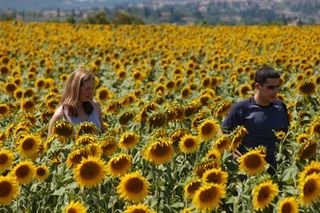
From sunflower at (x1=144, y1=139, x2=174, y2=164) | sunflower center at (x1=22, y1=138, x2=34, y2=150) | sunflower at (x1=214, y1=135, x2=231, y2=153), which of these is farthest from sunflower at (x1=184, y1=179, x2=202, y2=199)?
sunflower center at (x1=22, y1=138, x2=34, y2=150)

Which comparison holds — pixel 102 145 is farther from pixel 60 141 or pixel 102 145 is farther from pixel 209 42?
pixel 209 42

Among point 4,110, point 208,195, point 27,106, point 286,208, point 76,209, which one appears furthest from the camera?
point 27,106

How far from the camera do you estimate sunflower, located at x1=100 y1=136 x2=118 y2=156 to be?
4881 mm

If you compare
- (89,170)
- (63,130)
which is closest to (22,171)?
(89,170)

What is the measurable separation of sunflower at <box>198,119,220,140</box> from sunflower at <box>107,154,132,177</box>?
1003mm

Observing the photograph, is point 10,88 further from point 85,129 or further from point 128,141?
point 128,141

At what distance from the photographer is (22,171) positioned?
15.0 ft

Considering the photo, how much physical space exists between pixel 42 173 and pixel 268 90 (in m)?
2.07

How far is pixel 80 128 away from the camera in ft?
17.4

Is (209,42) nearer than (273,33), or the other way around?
(209,42)

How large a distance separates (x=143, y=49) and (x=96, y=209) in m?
12.4

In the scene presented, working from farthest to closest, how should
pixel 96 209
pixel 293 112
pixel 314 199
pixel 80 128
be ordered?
pixel 293 112
pixel 80 128
pixel 96 209
pixel 314 199

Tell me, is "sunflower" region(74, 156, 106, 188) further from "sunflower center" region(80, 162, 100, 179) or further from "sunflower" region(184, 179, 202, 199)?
"sunflower" region(184, 179, 202, 199)

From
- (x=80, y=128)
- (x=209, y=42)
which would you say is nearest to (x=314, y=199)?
(x=80, y=128)
